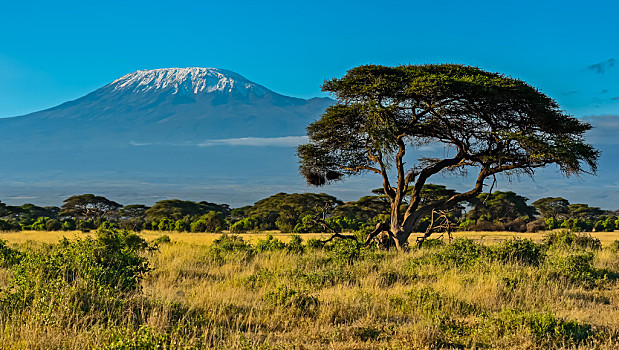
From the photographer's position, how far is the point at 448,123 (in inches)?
634

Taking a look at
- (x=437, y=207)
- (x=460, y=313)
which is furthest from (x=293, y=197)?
(x=460, y=313)

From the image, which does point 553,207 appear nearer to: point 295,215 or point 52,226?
point 295,215

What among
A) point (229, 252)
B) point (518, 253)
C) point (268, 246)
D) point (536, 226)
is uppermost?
point (536, 226)

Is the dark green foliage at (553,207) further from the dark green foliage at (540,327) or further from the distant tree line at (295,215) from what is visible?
the dark green foliage at (540,327)

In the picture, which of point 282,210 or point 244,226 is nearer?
point 244,226

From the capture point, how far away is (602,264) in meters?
13.0

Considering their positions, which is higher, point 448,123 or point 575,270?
point 448,123

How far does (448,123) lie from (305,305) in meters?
10.6

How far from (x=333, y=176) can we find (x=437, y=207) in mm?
4295

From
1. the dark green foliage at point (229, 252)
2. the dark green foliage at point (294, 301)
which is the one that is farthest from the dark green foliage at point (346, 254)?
the dark green foliage at point (294, 301)

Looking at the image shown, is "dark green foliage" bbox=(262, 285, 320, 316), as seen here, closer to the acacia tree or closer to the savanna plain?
the savanna plain

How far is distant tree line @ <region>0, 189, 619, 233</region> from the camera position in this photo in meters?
37.6

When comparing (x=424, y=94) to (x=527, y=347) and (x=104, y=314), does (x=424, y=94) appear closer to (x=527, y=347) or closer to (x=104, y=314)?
(x=527, y=347)

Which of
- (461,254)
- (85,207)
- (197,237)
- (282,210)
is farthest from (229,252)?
(85,207)
